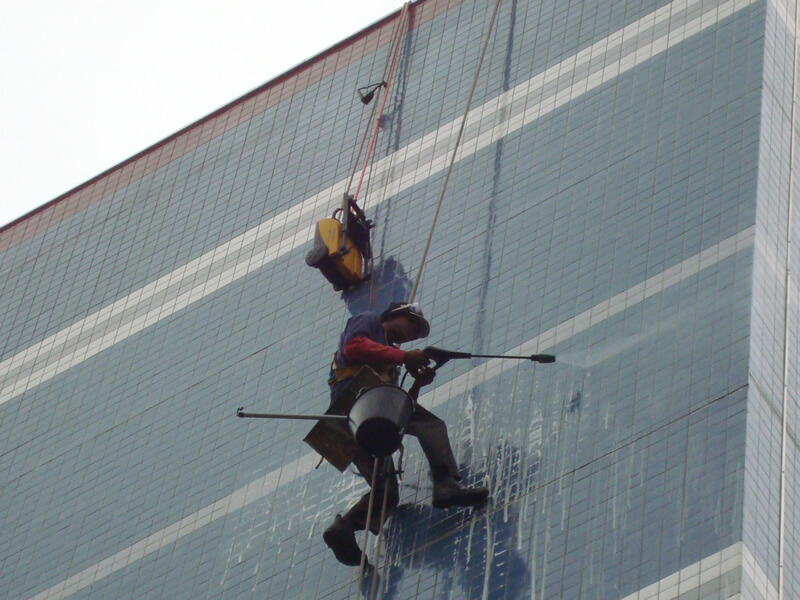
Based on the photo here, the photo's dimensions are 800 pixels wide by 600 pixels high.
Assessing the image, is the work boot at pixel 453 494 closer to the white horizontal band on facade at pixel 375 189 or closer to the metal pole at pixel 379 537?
the metal pole at pixel 379 537

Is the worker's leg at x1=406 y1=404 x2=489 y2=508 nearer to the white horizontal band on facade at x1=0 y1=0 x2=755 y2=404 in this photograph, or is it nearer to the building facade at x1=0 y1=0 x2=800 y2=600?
the building facade at x1=0 y1=0 x2=800 y2=600

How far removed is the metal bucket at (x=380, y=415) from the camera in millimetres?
13367

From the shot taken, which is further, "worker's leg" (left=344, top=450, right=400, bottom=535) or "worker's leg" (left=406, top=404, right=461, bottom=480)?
"worker's leg" (left=344, top=450, right=400, bottom=535)

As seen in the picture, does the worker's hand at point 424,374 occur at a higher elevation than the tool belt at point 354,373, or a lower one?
lower

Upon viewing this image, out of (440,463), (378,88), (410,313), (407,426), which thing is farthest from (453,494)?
(378,88)

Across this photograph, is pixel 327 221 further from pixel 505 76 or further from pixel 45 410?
pixel 45 410

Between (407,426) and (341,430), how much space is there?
49 centimetres

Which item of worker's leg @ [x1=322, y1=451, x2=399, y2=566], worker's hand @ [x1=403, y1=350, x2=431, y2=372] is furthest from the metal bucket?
worker's leg @ [x1=322, y1=451, x2=399, y2=566]

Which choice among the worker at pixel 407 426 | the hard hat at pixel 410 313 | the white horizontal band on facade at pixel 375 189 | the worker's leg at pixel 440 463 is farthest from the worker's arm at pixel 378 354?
the white horizontal band on facade at pixel 375 189

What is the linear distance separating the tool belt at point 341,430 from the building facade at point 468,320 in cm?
74

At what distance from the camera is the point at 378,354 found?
13914 mm

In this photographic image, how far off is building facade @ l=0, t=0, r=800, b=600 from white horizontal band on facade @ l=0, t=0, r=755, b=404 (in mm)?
38

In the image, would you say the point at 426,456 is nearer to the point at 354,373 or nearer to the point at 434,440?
the point at 434,440

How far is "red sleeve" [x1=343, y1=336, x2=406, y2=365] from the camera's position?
1384 cm
